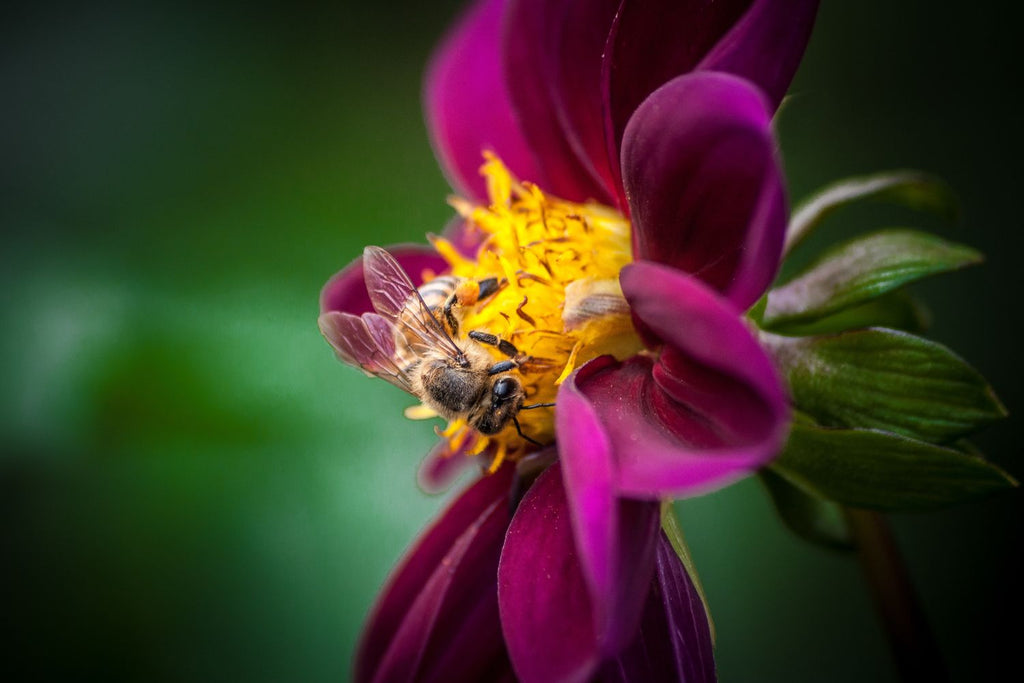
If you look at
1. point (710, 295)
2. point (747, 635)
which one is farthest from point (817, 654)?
point (710, 295)

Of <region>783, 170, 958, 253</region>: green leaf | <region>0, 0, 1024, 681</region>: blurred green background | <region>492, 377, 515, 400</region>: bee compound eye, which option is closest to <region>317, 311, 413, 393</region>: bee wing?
<region>492, 377, 515, 400</region>: bee compound eye

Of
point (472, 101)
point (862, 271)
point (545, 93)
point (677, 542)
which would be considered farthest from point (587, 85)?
point (677, 542)

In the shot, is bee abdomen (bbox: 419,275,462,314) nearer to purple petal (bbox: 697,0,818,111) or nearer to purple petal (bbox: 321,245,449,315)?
purple petal (bbox: 321,245,449,315)

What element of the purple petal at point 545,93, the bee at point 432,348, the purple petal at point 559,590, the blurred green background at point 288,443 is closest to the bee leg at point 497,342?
the bee at point 432,348

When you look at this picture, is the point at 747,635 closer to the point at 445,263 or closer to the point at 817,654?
the point at 817,654

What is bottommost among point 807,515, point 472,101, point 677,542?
point 807,515

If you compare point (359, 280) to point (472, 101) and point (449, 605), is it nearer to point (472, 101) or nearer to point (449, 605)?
point (472, 101)

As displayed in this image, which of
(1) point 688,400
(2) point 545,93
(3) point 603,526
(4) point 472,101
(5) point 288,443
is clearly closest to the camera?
(3) point 603,526
